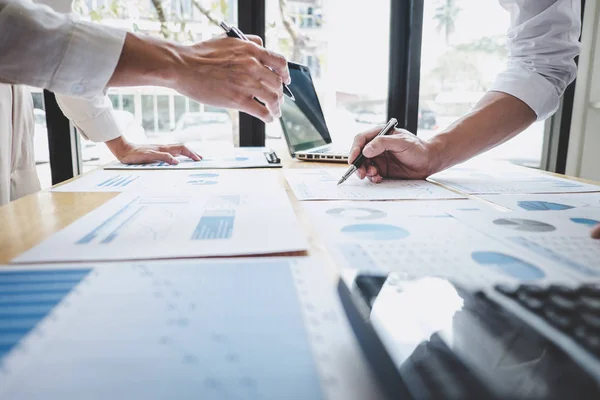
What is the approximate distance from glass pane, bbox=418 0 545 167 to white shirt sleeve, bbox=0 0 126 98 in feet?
4.91

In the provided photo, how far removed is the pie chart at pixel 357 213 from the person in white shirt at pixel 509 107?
0.87 ft

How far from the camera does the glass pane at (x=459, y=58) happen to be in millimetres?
1870

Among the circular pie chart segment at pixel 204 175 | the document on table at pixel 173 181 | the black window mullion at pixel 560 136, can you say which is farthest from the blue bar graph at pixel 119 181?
the black window mullion at pixel 560 136

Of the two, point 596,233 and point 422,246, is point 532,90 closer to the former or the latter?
point 596,233

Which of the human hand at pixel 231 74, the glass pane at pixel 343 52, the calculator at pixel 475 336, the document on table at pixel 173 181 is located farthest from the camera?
the glass pane at pixel 343 52

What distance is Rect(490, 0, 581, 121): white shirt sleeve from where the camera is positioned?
0.95 meters

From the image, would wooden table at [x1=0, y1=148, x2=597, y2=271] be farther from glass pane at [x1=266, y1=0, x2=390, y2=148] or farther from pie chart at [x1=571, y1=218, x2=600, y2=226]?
glass pane at [x1=266, y1=0, x2=390, y2=148]

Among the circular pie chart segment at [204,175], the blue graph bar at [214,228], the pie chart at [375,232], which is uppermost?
the circular pie chart segment at [204,175]

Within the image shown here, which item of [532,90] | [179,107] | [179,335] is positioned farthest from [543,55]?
[179,107]

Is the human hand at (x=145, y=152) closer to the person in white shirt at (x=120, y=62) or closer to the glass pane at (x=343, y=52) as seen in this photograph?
the person in white shirt at (x=120, y=62)

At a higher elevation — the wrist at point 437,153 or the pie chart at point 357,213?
the wrist at point 437,153

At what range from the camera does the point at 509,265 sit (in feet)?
1.31

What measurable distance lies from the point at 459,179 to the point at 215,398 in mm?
813

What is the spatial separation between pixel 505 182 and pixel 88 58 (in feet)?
2.58
